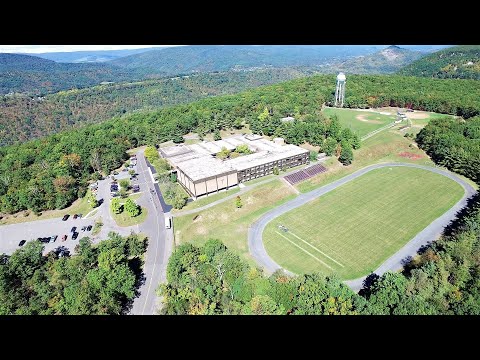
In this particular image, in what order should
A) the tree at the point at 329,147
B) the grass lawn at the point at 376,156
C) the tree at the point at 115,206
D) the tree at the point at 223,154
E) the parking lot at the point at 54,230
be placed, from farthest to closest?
1. the tree at the point at 329,147
2. the tree at the point at 223,154
3. the grass lawn at the point at 376,156
4. the tree at the point at 115,206
5. the parking lot at the point at 54,230

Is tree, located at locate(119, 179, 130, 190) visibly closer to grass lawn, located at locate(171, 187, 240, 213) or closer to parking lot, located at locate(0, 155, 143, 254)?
parking lot, located at locate(0, 155, 143, 254)

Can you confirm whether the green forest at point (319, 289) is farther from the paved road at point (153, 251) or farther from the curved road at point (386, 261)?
the paved road at point (153, 251)

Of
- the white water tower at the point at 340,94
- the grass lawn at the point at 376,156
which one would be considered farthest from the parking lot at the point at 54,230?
the white water tower at the point at 340,94

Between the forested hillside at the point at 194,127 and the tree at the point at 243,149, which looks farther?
the tree at the point at 243,149

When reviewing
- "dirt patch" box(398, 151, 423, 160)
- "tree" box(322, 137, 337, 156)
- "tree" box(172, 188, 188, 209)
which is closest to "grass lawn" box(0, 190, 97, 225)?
"tree" box(172, 188, 188, 209)

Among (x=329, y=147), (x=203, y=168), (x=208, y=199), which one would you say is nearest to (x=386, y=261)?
(x=208, y=199)
